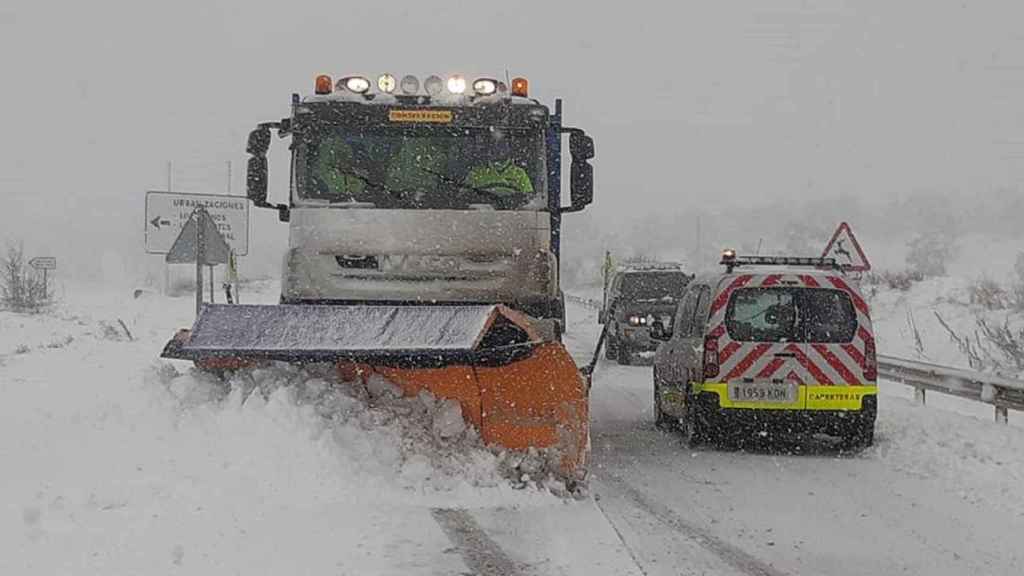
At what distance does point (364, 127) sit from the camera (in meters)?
10.3

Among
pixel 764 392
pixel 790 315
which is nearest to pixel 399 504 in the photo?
pixel 764 392

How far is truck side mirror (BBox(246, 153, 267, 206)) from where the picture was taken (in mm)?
10727

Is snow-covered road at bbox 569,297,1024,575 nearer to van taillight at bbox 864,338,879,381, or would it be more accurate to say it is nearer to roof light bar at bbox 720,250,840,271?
van taillight at bbox 864,338,879,381

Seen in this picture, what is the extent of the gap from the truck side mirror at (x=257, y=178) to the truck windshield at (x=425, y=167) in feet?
1.95

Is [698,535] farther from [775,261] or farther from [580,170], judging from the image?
[775,261]

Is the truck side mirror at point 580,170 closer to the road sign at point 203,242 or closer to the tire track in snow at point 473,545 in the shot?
the tire track in snow at point 473,545

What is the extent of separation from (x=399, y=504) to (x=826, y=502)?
307 centimetres

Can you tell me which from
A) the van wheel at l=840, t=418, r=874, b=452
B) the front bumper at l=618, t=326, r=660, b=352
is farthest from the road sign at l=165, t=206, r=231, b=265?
the van wheel at l=840, t=418, r=874, b=452

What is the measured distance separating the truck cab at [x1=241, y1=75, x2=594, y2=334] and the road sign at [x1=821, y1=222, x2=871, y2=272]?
789 centimetres

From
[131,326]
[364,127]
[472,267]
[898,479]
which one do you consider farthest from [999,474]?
[131,326]

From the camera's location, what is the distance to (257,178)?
35.2 feet

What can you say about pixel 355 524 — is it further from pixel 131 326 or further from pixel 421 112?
pixel 131 326

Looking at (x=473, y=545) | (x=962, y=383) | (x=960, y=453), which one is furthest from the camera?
(x=962, y=383)

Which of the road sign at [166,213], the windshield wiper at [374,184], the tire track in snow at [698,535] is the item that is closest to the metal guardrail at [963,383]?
the tire track in snow at [698,535]
